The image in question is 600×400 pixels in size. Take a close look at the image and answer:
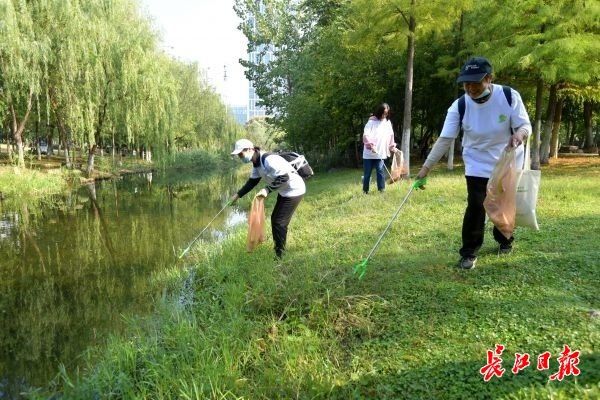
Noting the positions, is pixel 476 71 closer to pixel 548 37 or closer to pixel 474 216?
pixel 474 216

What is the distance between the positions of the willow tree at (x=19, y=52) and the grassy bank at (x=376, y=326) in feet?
49.8

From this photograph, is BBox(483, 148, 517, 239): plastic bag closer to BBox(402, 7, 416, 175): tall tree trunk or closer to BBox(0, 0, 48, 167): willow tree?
BBox(402, 7, 416, 175): tall tree trunk

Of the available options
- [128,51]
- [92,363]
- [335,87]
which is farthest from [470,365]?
[128,51]

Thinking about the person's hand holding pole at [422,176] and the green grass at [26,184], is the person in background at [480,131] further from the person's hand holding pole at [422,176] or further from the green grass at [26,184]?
the green grass at [26,184]

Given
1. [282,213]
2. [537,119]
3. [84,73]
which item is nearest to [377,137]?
[282,213]

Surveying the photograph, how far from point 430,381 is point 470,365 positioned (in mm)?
300

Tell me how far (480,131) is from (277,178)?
7.51ft

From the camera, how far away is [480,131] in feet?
12.3

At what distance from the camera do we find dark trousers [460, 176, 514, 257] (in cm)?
390

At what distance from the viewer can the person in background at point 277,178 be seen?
4.98m

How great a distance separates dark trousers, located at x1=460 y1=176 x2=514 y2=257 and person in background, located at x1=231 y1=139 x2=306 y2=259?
6.60 ft

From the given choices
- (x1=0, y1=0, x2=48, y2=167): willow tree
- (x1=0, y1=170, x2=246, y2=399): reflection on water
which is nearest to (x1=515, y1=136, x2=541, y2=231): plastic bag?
(x1=0, y1=170, x2=246, y2=399): reflection on water

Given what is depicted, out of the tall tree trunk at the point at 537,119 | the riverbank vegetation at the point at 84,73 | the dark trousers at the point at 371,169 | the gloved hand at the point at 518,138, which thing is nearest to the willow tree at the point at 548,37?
the tall tree trunk at the point at 537,119

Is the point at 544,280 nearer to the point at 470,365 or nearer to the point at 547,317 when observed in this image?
the point at 547,317
